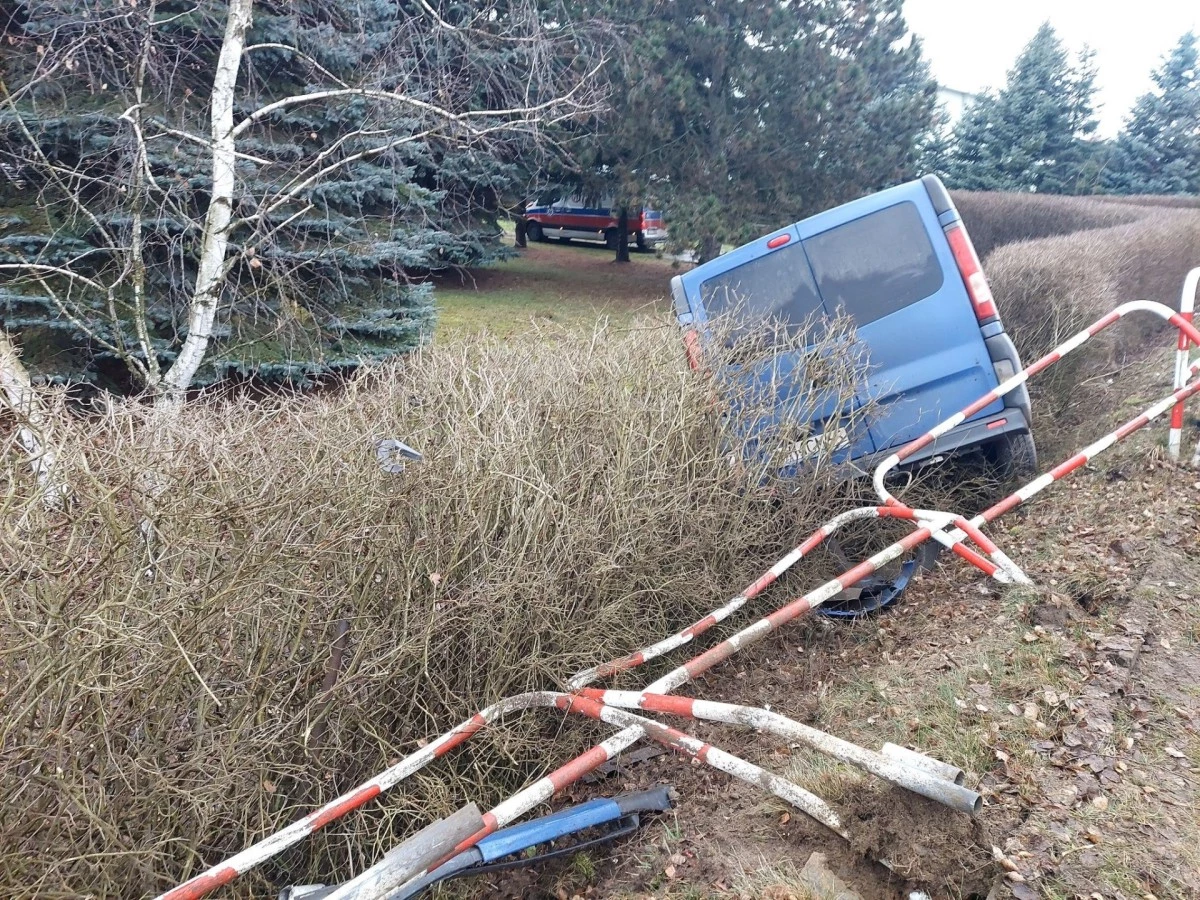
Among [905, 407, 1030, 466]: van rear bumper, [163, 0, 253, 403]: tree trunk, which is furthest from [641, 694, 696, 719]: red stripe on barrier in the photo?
[163, 0, 253, 403]: tree trunk

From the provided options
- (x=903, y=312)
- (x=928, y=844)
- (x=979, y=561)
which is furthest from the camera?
(x=903, y=312)

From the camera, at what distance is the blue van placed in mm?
5453

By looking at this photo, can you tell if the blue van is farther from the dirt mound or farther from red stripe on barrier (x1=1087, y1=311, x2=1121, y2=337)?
the dirt mound

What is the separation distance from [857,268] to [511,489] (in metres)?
3.07

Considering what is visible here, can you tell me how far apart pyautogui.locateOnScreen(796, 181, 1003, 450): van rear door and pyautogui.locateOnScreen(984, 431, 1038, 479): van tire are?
440 mm

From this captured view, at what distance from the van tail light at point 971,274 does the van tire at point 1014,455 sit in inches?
34.7

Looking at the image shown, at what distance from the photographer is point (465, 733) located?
3.56 meters

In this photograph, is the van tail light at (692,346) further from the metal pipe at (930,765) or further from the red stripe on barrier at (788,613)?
the metal pipe at (930,765)

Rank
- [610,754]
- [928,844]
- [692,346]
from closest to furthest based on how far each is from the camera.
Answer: [928,844]
[610,754]
[692,346]

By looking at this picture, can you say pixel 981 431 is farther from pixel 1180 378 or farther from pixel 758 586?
pixel 758 586

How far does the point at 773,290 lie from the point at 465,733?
371 cm

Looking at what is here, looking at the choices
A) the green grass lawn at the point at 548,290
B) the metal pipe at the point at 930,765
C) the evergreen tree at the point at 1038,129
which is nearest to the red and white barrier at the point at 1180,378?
the metal pipe at the point at 930,765

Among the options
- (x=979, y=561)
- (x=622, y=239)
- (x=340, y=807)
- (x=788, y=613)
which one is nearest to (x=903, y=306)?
(x=979, y=561)

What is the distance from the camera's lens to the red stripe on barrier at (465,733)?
348 centimetres
